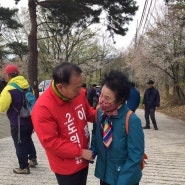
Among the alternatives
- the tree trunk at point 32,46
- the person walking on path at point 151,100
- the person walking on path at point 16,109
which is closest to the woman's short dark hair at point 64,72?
the person walking on path at point 16,109

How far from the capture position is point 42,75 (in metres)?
47.5

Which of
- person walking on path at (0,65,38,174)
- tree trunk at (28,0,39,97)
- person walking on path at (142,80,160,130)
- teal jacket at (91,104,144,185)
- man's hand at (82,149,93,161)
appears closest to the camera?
teal jacket at (91,104,144,185)

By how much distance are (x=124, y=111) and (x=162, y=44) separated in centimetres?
2254

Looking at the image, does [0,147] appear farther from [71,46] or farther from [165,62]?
[71,46]

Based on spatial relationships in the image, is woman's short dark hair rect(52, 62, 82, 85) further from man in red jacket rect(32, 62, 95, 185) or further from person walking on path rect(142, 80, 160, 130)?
person walking on path rect(142, 80, 160, 130)

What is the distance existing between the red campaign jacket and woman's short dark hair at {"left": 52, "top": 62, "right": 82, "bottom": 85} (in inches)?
5.1

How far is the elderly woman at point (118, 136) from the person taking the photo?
224 cm

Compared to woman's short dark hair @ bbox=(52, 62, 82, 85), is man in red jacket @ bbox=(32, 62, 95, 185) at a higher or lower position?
lower

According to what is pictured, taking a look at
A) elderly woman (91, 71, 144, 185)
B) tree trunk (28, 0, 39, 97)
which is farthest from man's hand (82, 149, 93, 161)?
tree trunk (28, 0, 39, 97)

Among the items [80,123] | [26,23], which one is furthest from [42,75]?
[80,123]

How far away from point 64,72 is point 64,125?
1.28ft

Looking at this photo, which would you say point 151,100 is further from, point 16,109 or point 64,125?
point 64,125

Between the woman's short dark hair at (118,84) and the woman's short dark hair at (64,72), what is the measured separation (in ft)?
0.77

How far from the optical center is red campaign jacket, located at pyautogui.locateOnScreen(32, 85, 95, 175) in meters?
2.26
